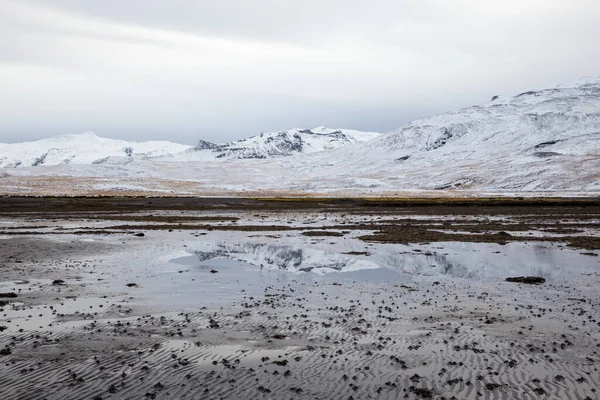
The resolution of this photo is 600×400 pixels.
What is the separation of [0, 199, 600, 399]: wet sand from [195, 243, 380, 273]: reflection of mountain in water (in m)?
0.15

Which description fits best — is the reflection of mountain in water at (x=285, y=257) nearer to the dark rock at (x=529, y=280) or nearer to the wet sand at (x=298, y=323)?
the wet sand at (x=298, y=323)

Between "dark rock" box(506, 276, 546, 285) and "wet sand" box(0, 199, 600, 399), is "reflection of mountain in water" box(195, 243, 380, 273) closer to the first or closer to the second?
"wet sand" box(0, 199, 600, 399)

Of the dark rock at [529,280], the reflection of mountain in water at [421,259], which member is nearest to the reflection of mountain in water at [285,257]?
the reflection of mountain in water at [421,259]

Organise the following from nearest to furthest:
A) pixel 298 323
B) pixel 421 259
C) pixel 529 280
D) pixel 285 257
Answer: pixel 298 323
pixel 529 280
pixel 421 259
pixel 285 257

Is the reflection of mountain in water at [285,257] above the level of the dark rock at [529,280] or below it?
below

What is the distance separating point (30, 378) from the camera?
1077cm

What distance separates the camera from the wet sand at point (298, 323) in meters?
10.8

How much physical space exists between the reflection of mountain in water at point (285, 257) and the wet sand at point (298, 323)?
5.8 inches

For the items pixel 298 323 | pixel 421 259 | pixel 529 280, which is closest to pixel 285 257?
pixel 421 259

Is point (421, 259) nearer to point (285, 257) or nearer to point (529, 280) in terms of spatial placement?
point (529, 280)

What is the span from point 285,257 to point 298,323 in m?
14.2

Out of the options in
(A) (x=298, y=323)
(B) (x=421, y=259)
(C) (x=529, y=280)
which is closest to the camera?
(A) (x=298, y=323)

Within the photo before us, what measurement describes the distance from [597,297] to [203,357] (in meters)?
14.8

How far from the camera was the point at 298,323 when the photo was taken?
15.3 m
